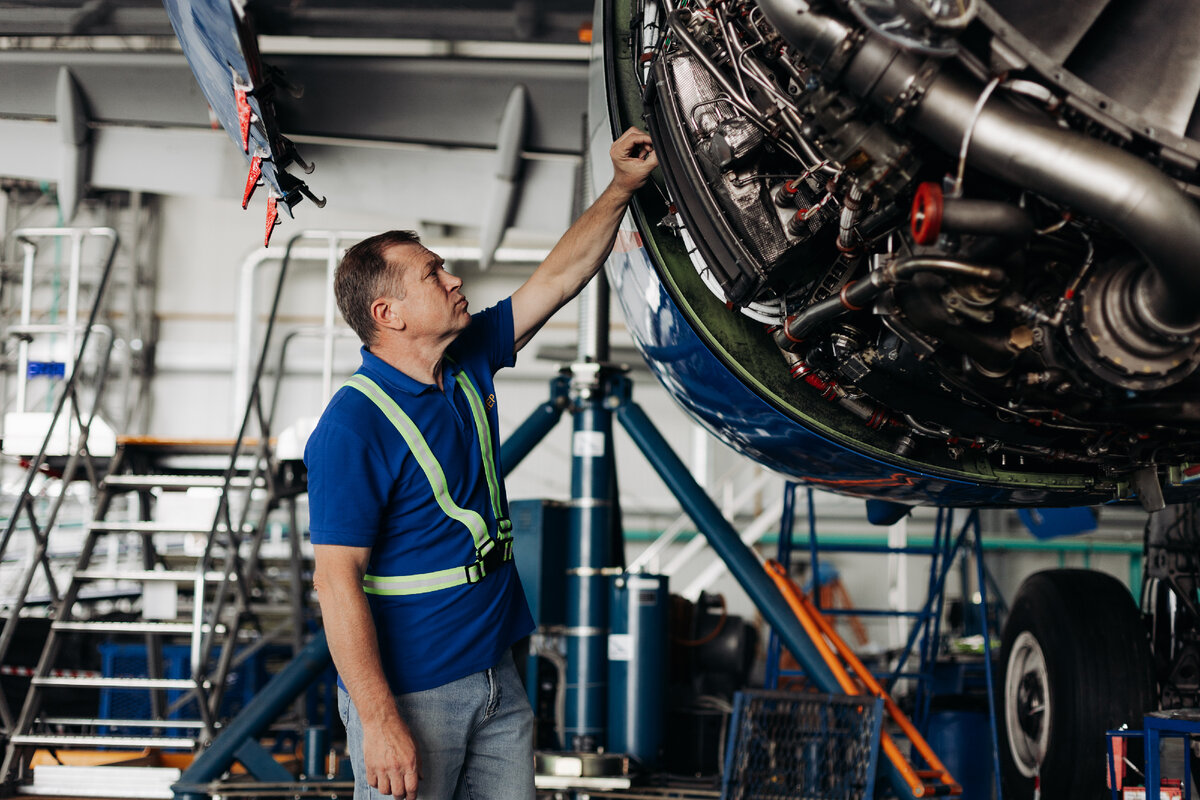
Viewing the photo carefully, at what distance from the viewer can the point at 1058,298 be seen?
5.57ft

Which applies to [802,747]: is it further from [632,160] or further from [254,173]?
[254,173]

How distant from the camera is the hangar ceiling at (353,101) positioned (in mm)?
4504

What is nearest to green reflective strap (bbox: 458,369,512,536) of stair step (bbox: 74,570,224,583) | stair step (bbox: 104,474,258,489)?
stair step (bbox: 74,570,224,583)

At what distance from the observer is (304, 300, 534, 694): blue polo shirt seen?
1.82 meters

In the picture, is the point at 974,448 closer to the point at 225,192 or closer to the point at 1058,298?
the point at 1058,298

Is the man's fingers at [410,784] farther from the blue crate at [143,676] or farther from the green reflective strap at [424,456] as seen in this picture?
the blue crate at [143,676]

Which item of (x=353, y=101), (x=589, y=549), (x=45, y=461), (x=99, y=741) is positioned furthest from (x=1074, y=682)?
(x=45, y=461)

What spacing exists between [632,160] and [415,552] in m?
0.97

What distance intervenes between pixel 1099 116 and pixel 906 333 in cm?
47

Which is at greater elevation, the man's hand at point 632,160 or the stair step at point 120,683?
the man's hand at point 632,160

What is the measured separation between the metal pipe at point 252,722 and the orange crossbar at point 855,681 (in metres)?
1.73

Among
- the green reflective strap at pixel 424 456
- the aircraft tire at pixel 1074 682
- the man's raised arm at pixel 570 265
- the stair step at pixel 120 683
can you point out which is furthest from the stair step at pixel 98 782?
the aircraft tire at pixel 1074 682

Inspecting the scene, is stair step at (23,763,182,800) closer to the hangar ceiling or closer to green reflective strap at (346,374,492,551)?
the hangar ceiling

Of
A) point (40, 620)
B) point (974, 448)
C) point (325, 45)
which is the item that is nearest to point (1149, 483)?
point (974, 448)
